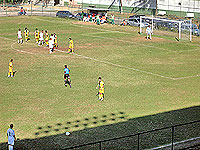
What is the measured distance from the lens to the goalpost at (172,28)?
48.9 metres

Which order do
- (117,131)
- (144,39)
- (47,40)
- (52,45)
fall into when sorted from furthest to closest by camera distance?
(144,39) < (47,40) < (52,45) < (117,131)

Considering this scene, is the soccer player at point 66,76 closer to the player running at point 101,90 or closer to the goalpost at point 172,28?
the player running at point 101,90

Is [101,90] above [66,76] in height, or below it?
below

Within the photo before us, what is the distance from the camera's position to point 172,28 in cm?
5419

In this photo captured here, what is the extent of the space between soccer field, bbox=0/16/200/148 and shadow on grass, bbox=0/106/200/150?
0.47ft

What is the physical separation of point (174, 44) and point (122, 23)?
57.6ft

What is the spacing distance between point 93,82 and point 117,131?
976 centimetres

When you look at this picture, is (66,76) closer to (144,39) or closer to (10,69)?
(10,69)

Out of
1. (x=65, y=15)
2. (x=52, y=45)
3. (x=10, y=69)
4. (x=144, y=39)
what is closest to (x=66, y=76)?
(x=10, y=69)

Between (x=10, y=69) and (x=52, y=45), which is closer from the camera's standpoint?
(x=10, y=69)

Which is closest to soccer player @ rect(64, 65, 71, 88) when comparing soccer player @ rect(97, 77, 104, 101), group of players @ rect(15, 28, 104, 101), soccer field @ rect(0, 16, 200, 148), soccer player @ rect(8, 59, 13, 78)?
group of players @ rect(15, 28, 104, 101)

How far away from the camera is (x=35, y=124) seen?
19953 millimetres

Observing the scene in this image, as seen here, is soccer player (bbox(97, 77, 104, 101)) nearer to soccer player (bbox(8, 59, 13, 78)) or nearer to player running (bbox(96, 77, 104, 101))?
player running (bbox(96, 77, 104, 101))

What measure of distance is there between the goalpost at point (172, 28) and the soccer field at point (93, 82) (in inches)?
62.4
